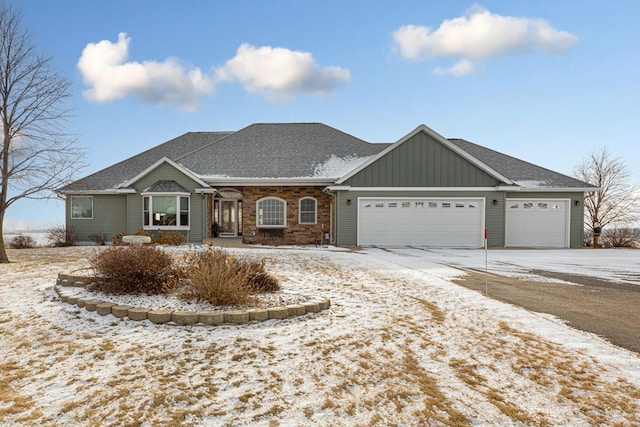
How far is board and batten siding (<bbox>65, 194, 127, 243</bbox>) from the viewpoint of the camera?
1758 cm

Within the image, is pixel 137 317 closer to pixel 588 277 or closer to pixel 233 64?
pixel 588 277

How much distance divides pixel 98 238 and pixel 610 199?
33511 mm

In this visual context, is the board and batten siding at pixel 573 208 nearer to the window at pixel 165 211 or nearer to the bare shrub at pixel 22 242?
the window at pixel 165 211

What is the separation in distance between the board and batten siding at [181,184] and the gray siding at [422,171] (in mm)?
7633

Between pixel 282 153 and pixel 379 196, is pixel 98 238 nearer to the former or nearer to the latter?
pixel 282 153

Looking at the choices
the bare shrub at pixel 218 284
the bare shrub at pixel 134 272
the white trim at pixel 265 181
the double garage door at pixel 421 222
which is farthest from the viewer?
the white trim at pixel 265 181

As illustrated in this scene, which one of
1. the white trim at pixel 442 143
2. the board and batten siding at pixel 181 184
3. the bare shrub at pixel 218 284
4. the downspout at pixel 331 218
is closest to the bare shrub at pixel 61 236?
the board and batten siding at pixel 181 184

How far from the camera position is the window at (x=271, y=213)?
17.8 m

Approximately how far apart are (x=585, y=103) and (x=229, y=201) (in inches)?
739

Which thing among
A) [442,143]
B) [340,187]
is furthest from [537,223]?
[340,187]

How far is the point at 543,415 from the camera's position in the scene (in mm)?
2666

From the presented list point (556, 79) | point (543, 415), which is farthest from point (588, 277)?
point (556, 79)

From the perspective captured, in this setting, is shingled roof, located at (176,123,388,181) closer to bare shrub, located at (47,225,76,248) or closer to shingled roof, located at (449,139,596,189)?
shingled roof, located at (449,139,596,189)

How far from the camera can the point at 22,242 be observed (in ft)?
→ 53.2
